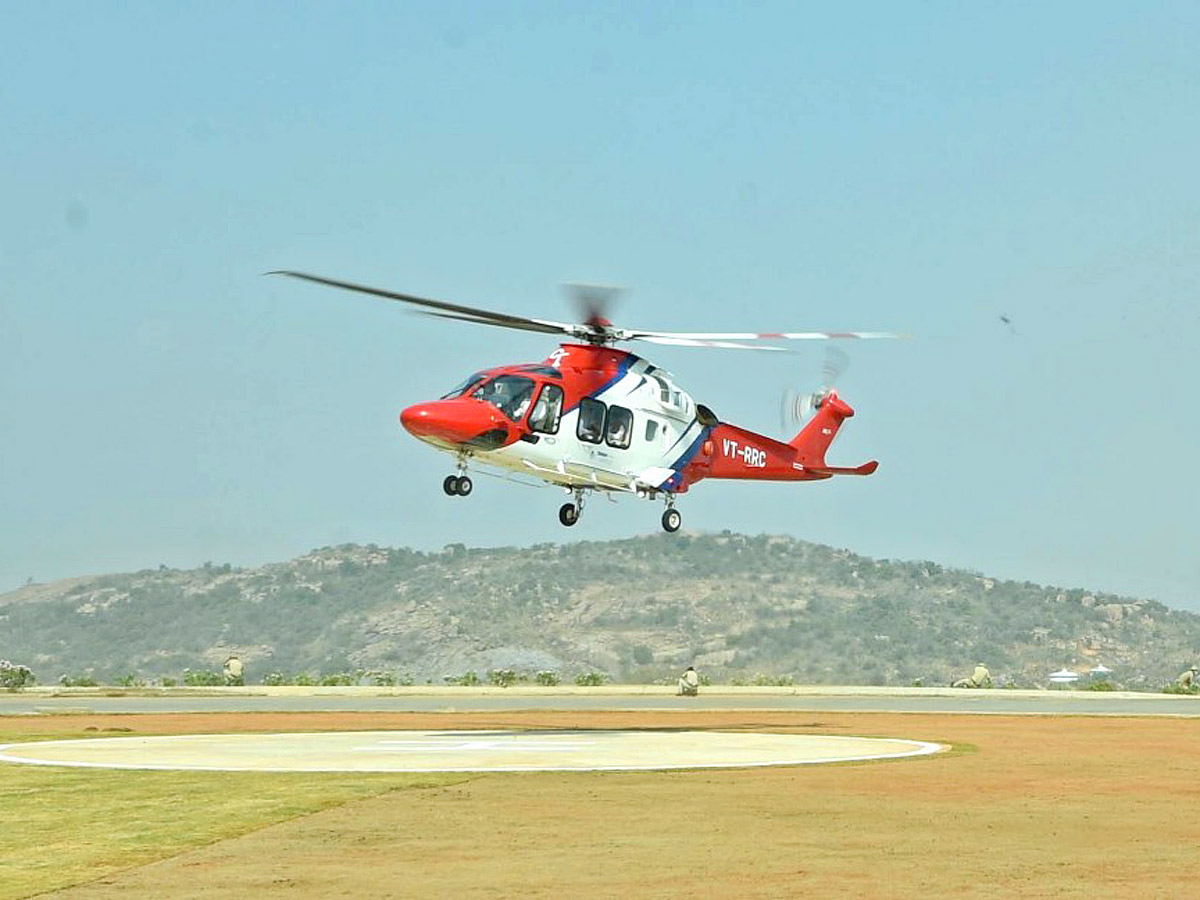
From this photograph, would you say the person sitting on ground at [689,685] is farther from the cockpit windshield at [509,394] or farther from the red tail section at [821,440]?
the cockpit windshield at [509,394]

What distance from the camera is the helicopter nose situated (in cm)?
3975

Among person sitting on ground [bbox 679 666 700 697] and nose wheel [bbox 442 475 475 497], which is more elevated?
nose wheel [bbox 442 475 475 497]

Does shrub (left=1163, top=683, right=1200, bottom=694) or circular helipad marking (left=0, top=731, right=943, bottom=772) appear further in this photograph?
shrub (left=1163, top=683, right=1200, bottom=694)

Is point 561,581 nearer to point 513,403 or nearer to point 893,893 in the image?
point 513,403

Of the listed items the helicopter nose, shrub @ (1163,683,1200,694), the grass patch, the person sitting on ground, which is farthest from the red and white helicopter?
shrub @ (1163,683,1200,694)

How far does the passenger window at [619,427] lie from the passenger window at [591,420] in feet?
0.94

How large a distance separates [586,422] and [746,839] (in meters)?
20.3

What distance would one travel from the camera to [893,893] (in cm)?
1966

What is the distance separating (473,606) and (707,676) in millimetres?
51930

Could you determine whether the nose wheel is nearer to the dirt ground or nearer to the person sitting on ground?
the dirt ground

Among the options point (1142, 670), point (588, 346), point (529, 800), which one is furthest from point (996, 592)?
point (529, 800)

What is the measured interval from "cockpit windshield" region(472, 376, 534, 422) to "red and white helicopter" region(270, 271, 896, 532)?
2 centimetres

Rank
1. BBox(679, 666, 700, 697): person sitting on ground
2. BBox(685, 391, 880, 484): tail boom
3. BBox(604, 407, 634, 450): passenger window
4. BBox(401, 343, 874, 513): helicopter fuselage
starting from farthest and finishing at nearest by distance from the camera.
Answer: BBox(679, 666, 700, 697): person sitting on ground
BBox(685, 391, 880, 484): tail boom
BBox(604, 407, 634, 450): passenger window
BBox(401, 343, 874, 513): helicopter fuselage

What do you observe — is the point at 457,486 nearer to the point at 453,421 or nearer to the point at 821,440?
the point at 453,421
